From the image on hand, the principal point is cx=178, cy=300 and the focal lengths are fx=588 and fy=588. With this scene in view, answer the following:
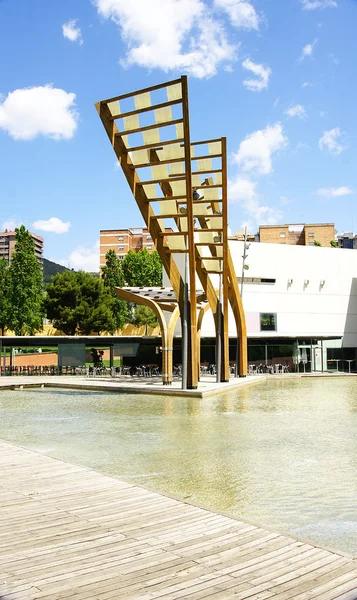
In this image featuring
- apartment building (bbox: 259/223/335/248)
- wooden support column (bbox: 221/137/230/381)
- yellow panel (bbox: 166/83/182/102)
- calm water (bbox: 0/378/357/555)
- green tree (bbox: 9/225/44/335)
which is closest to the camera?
calm water (bbox: 0/378/357/555)

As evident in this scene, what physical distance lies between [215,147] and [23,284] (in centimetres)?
3876

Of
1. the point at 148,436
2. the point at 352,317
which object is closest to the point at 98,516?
the point at 148,436

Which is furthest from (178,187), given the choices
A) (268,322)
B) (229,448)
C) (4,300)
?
(4,300)

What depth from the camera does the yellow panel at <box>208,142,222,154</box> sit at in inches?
955

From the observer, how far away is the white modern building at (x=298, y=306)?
4356 cm

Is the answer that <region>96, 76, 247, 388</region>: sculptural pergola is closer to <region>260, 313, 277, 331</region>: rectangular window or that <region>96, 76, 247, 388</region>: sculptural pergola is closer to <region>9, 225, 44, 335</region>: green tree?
<region>260, 313, 277, 331</region>: rectangular window

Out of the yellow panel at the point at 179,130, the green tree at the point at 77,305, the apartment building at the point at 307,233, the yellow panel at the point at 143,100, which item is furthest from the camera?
the apartment building at the point at 307,233

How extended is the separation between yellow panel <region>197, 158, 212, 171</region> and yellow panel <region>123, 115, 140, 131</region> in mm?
3778

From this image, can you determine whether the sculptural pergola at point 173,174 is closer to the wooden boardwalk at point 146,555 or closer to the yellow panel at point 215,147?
the yellow panel at point 215,147

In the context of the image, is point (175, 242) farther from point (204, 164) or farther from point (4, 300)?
point (4, 300)

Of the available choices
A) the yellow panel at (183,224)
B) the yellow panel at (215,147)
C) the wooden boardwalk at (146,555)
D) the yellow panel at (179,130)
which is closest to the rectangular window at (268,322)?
the yellow panel at (183,224)

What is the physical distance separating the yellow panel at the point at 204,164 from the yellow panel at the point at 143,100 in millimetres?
4203

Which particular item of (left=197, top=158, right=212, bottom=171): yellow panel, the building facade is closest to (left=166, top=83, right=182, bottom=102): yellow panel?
(left=197, top=158, right=212, bottom=171): yellow panel

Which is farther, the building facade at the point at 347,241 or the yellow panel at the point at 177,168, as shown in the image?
the building facade at the point at 347,241
